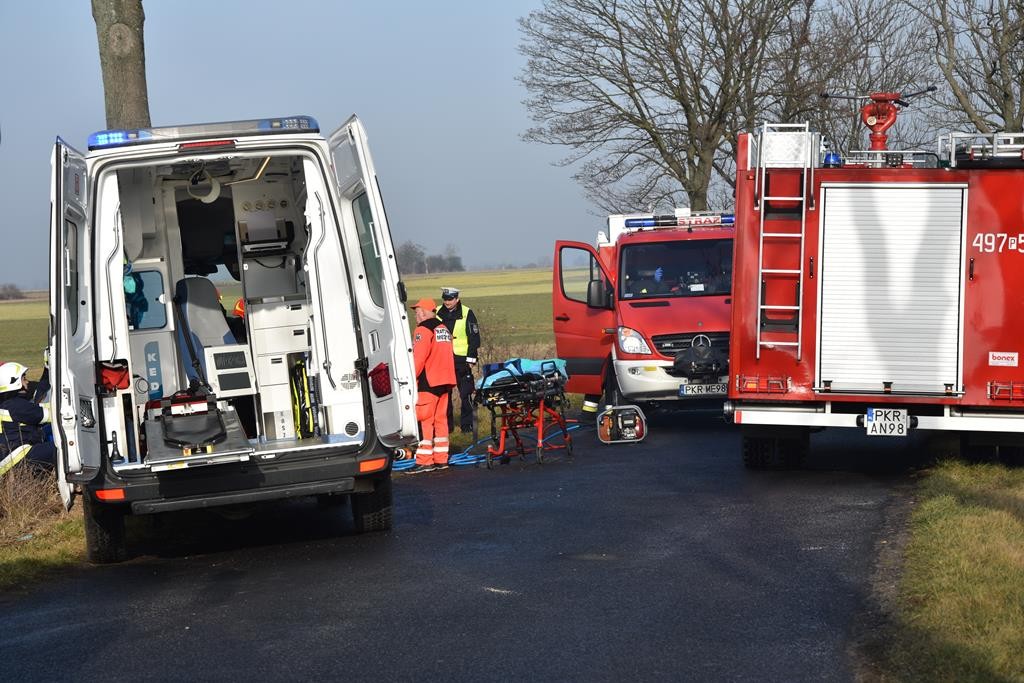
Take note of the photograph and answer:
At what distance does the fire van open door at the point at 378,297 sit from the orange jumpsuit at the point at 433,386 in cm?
438

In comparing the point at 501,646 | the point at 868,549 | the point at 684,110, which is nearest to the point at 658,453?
the point at 868,549

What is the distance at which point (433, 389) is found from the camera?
13625mm

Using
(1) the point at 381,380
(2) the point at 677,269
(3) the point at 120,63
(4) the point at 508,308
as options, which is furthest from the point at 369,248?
(4) the point at 508,308

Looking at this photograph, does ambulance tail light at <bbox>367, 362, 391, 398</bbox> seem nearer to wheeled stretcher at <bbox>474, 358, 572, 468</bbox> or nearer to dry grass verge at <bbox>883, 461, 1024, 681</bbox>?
dry grass verge at <bbox>883, 461, 1024, 681</bbox>

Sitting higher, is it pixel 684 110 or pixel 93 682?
pixel 684 110

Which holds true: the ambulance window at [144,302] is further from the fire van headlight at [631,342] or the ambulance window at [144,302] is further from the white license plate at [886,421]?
the fire van headlight at [631,342]

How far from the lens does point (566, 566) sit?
817cm

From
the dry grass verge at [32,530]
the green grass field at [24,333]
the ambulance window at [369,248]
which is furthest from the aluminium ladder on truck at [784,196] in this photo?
the green grass field at [24,333]

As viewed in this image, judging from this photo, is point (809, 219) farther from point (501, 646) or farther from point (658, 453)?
point (501, 646)

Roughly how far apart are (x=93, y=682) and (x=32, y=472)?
18.7 ft

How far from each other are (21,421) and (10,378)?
373 mm

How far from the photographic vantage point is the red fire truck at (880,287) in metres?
10.9

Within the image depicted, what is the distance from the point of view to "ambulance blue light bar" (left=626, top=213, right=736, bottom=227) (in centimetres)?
1766

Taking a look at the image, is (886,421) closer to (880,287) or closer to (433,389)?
(880,287)
